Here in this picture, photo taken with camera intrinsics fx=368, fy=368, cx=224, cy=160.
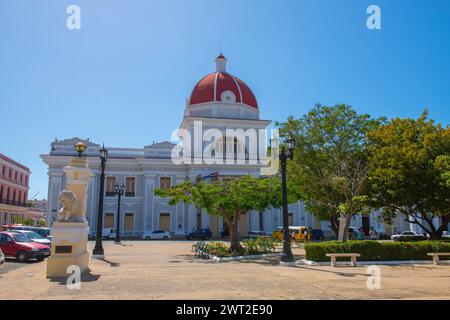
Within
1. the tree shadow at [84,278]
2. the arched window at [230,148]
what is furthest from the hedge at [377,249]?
the arched window at [230,148]

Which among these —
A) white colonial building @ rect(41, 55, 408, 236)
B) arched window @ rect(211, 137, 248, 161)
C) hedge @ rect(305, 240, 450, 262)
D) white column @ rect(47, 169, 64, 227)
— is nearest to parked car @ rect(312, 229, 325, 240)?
white colonial building @ rect(41, 55, 408, 236)

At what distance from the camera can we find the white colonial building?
4006 cm

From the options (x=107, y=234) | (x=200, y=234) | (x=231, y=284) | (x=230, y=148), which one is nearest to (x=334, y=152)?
(x=231, y=284)

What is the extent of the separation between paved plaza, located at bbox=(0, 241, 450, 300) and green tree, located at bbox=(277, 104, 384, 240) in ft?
22.9

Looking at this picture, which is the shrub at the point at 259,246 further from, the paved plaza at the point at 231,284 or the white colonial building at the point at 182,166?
the white colonial building at the point at 182,166

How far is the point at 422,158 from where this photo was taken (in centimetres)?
1794

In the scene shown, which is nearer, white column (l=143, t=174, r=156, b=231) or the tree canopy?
the tree canopy

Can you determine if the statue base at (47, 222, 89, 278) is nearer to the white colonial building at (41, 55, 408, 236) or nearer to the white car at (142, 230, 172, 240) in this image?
the white car at (142, 230, 172, 240)

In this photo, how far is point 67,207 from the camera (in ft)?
38.6

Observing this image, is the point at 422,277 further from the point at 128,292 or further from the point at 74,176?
the point at 74,176

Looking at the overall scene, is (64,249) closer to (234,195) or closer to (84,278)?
(84,278)
